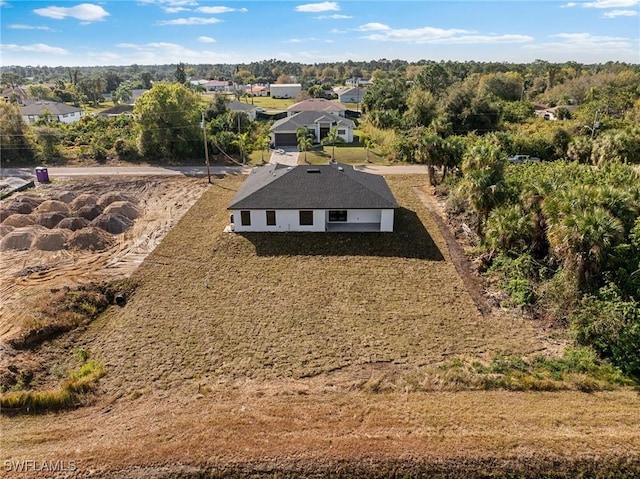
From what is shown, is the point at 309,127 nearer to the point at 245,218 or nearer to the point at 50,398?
the point at 245,218

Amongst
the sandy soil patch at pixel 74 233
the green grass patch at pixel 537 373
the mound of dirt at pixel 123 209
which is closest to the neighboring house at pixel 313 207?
the sandy soil patch at pixel 74 233

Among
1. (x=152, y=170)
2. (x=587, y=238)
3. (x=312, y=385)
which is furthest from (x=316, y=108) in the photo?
(x=312, y=385)

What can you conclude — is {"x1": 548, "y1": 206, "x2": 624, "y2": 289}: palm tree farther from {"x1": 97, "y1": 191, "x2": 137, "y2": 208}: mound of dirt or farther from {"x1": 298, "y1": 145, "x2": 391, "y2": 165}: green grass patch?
{"x1": 97, "y1": 191, "x2": 137, "y2": 208}: mound of dirt

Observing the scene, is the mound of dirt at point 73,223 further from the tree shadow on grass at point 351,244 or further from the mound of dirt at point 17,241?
the tree shadow on grass at point 351,244

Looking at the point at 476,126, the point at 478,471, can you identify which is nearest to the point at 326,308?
the point at 478,471

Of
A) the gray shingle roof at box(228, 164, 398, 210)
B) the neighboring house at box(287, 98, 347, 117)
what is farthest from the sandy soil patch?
the neighboring house at box(287, 98, 347, 117)

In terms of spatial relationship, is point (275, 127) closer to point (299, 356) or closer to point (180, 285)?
point (180, 285)

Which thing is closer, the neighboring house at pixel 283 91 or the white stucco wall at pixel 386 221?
the white stucco wall at pixel 386 221
